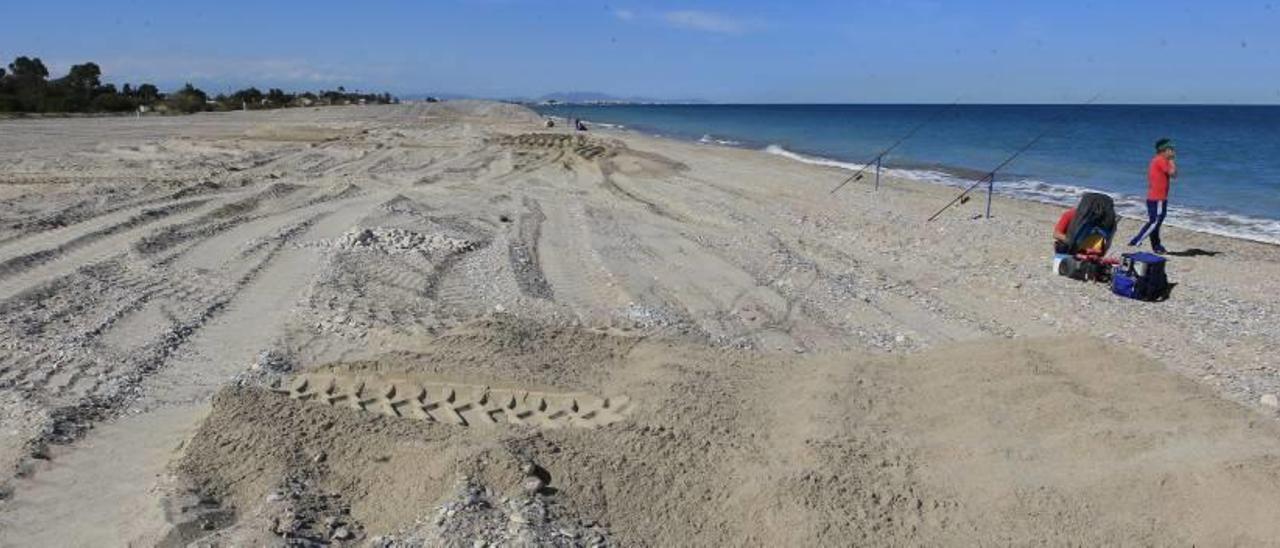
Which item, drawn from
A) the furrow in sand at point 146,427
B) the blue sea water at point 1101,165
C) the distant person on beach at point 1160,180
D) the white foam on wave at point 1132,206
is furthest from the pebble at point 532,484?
the white foam on wave at point 1132,206

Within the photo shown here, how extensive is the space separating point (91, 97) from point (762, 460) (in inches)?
2090

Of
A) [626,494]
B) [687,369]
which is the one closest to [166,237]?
[687,369]

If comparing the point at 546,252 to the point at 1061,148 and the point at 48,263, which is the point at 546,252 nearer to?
the point at 48,263

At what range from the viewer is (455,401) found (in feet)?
18.6

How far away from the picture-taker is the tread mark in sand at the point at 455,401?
17.8 feet

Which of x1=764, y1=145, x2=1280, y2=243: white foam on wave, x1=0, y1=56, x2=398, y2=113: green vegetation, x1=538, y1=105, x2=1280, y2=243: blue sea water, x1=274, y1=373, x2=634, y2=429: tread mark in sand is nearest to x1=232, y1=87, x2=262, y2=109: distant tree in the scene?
x1=0, y1=56, x2=398, y2=113: green vegetation

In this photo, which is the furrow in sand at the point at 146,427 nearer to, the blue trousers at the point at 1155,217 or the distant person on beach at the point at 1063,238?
the distant person on beach at the point at 1063,238

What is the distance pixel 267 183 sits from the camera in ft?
53.5

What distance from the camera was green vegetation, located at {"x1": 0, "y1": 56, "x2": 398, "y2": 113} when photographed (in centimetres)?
4406

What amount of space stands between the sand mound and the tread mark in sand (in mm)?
29

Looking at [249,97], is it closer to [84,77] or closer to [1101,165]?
[84,77]

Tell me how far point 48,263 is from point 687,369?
6.67 meters

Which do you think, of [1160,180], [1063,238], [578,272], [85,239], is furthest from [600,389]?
[1160,180]

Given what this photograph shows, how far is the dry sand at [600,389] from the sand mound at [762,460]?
0.02 metres
